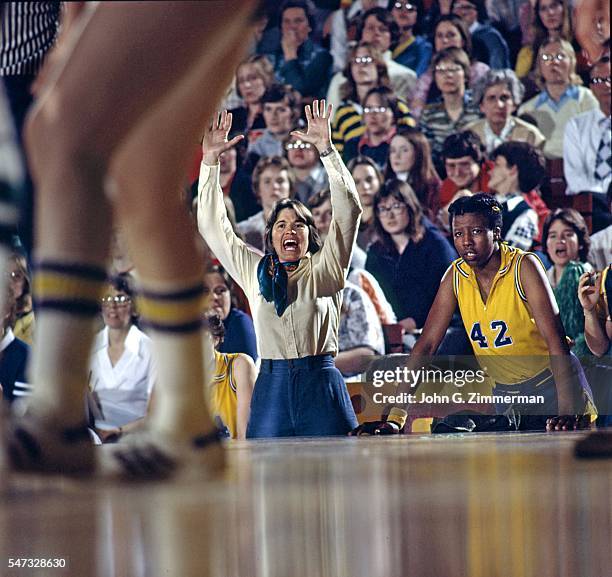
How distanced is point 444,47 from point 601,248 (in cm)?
65

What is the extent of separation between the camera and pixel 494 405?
7.86 feet

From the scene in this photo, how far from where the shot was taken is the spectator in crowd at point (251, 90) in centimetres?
238

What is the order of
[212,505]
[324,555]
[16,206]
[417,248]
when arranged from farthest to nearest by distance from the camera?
[417,248], [16,206], [212,505], [324,555]

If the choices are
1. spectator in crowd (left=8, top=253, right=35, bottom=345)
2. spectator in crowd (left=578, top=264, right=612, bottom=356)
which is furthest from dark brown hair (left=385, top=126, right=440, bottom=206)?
spectator in crowd (left=8, top=253, right=35, bottom=345)

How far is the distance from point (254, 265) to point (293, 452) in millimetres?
479

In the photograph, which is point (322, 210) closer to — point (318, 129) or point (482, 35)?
point (318, 129)

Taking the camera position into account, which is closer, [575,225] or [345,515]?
[345,515]

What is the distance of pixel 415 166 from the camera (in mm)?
2486

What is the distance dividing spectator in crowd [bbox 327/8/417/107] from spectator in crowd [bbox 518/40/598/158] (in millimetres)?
315

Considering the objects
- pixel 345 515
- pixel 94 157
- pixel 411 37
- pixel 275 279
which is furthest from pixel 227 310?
pixel 411 37

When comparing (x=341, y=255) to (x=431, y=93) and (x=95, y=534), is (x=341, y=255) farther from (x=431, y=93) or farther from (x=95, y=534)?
(x=95, y=534)

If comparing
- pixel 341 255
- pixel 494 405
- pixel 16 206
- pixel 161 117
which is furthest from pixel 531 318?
pixel 16 206

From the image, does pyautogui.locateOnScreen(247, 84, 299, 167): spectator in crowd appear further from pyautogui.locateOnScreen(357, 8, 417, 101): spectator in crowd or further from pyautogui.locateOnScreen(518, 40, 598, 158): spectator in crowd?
pyautogui.locateOnScreen(518, 40, 598, 158): spectator in crowd

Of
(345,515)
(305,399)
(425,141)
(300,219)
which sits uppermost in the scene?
(425,141)
